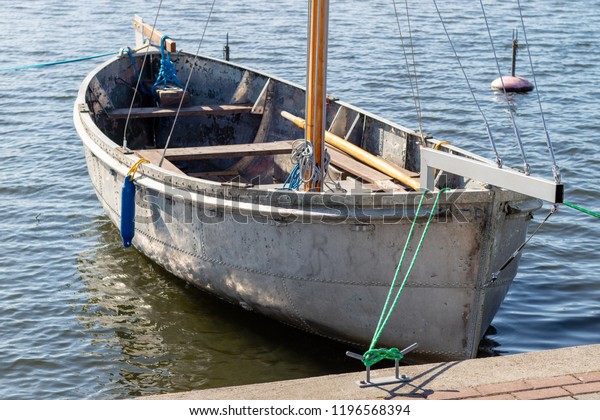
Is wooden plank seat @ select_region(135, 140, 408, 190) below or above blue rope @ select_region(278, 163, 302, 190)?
below

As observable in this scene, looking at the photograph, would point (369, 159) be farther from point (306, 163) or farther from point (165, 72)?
point (165, 72)

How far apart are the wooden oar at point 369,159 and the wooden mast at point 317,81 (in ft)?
3.81

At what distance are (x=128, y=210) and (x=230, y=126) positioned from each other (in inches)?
170

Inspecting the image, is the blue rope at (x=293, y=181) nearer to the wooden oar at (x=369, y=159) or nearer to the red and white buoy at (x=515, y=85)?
the wooden oar at (x=369, y=159)

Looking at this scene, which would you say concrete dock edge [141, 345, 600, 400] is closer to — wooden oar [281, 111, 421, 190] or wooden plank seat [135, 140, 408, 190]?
wooden oar [281, 111, 421, 190]

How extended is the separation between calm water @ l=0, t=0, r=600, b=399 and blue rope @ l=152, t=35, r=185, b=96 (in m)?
2.16

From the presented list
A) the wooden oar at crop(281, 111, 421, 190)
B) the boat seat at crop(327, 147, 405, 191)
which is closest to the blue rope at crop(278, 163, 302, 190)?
the boat seat at crop(327, 147, 405, 191)

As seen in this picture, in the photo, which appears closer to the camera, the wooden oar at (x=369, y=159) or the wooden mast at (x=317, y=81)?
the wooden mast at (x=317, y=81)

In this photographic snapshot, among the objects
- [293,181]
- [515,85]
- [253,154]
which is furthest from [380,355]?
[515,85]

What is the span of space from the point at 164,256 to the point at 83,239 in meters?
2.85

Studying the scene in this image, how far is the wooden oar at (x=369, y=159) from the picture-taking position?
36.6 feet

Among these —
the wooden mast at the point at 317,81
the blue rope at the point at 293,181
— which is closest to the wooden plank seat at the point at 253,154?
the blue rope at the point at 293,181

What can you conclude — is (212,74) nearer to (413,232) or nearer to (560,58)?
(413,232)

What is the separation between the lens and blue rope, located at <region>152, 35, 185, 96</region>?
15.9 meters
